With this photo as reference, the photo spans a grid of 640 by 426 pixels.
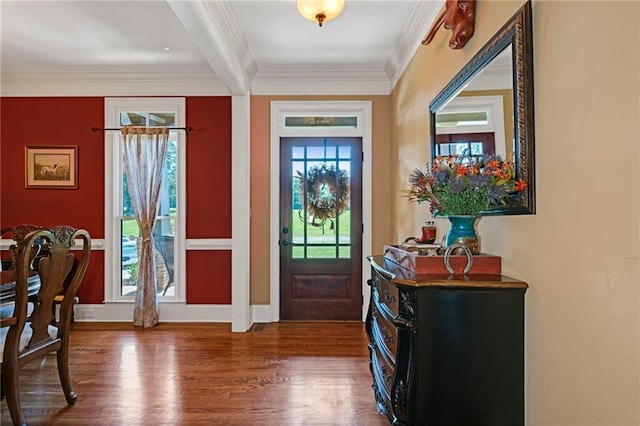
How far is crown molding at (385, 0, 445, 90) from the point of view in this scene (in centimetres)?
266

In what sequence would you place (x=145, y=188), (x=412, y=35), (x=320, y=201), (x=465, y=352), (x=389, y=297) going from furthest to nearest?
(x=320, y=201), (x=145, y=188), (x=412, y=35), (x=389, y=297), (x=465, y=352)

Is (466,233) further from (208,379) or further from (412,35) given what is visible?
(208,379)

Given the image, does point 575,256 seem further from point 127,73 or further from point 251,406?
point 127,73

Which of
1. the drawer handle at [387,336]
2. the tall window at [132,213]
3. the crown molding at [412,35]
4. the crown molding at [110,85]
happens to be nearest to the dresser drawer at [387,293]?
the drawer handle at [387,336]

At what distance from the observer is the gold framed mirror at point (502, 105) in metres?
1.51

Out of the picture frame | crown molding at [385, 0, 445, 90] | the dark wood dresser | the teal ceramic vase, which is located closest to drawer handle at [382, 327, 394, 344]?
the dark wood dresser

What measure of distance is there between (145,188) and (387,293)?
127 inches

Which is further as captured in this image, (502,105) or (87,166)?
(87,166)

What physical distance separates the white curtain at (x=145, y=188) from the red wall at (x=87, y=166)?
0.33 m

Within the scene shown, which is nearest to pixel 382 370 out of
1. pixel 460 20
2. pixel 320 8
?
pixel 460 20

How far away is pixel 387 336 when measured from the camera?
1.88 metres

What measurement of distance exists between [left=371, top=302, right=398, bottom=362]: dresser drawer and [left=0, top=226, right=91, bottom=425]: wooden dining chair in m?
1.84

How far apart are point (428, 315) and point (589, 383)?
54cm

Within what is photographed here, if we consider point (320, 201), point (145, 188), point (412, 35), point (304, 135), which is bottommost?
point (320, 201)
